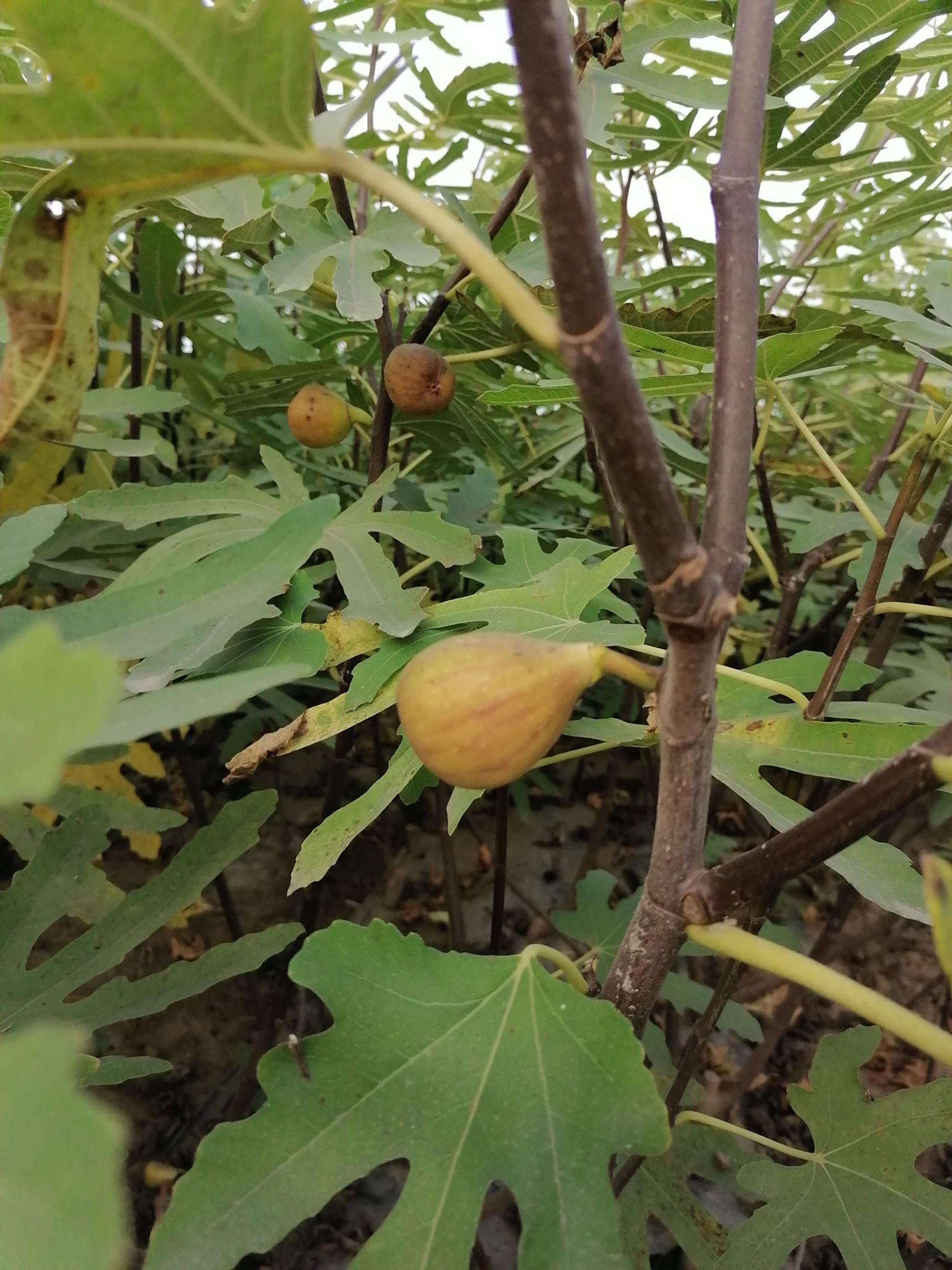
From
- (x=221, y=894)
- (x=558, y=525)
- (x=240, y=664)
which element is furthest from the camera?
(x=558, y=525)

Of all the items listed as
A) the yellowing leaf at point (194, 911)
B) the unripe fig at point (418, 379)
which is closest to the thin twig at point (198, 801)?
the yellowing leaf at point (194, 911)

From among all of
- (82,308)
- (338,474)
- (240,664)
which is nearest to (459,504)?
(338,474)

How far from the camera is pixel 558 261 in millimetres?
308

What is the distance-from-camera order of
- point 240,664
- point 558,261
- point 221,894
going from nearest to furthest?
point 558,261 → point 240,664 → point 221,894

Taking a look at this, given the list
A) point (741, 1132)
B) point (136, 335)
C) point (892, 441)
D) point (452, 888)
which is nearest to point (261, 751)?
point (741, 1132)

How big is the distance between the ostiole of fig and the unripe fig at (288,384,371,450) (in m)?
0.76

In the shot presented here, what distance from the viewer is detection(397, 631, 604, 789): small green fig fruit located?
43cm

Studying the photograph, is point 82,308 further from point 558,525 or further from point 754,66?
point 558,525

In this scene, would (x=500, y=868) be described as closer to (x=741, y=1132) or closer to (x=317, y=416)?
(x=741, y=1132)

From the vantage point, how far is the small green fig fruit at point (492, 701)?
0.43m

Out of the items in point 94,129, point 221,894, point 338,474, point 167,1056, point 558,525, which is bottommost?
point 167,1056

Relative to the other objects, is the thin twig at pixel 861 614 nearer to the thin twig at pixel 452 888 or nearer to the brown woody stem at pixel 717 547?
the brown woody stem at pixel 717 547

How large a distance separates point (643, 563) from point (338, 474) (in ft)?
3.20

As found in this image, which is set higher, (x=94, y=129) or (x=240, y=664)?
(x=94, y=129)
